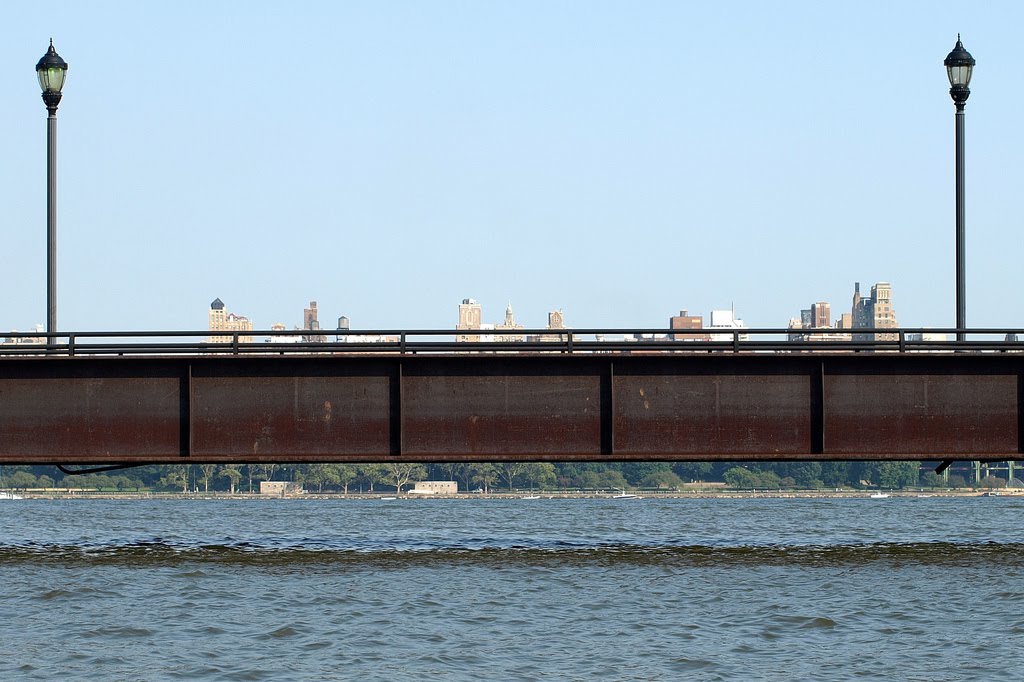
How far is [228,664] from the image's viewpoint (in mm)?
22547

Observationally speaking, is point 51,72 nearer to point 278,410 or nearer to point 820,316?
point 278,410

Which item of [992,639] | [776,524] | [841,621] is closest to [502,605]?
[841,621]

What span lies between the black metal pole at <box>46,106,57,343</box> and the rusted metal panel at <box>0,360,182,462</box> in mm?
1317

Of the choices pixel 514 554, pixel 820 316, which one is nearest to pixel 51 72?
pixel 514 554

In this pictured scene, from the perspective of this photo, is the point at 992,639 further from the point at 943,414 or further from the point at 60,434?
the point at 60,434

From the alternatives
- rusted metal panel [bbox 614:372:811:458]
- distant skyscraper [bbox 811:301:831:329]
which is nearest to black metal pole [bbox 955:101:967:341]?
rusted metal panel [bbox 614:372:811:458]

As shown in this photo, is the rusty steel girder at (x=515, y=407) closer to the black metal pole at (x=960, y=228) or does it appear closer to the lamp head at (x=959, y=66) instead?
the black metal pole at (x=960, y=228)

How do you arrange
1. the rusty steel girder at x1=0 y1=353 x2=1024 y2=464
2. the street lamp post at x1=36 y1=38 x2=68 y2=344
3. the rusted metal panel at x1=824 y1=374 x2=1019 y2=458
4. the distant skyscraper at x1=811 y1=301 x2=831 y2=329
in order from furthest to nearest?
the distant skyscraper at x1=811 y1=301 x2=831 y2=329 < the rusted metal panel at x1=824 y1=374 x2=1019 y2=458 < the rusty steel girder at x1=0 y1=353 x2=1024 y2=464 < the street lamp post at x1=36 y1=38 x2=68 y2=344

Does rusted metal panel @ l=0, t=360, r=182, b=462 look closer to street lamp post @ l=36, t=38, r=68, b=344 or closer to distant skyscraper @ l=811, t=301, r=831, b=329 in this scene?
street lamp post @ l=36, t=38, r=68, b=344

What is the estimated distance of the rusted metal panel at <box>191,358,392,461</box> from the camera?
3681 cm

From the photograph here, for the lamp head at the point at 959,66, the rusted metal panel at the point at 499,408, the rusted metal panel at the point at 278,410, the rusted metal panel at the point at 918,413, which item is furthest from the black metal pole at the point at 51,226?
the lamp head at the point at 959,66

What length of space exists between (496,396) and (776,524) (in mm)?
16762

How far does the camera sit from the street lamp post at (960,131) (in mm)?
36438

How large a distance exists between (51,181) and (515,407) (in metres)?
12.7
